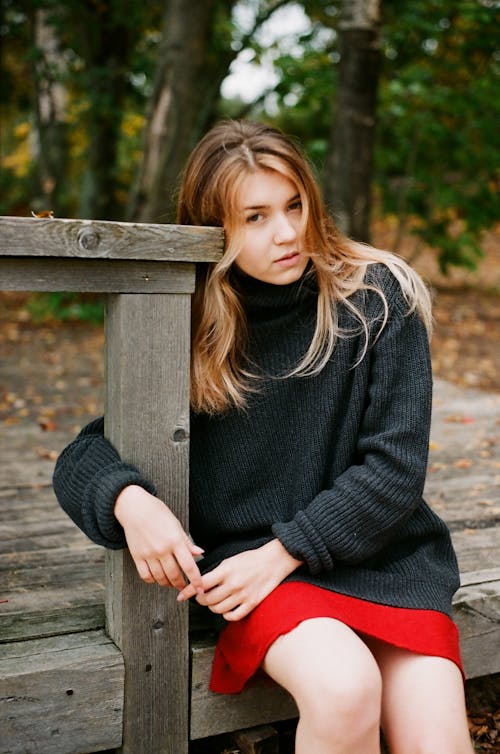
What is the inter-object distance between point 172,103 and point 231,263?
6.69m

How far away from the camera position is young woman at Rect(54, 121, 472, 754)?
71.9 inches

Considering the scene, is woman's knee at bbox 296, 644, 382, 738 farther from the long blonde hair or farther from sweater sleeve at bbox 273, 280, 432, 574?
the long blonde hair

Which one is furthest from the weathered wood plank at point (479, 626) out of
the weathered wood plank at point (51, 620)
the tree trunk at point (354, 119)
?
the tree trunk at point (354, 119)

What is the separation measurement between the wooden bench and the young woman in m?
0.10

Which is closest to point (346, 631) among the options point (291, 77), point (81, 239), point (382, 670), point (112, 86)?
point (382, 670)

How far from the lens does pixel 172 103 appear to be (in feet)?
27.3

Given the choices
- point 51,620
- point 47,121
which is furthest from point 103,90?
point 51,620

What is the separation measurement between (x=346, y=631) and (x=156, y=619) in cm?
44

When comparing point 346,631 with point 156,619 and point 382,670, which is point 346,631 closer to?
point 382,670

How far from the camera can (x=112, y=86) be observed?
10.5 m

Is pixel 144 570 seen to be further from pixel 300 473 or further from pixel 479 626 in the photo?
pixel 479 626

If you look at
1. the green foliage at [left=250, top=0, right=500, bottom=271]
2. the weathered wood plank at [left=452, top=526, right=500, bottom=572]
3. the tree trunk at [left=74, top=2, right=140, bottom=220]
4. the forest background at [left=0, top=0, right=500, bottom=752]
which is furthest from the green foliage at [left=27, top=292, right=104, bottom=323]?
the weathered wood plank at [left=452, top=526, right=500, bottom=572]

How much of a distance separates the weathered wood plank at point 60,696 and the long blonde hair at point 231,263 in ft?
2.03

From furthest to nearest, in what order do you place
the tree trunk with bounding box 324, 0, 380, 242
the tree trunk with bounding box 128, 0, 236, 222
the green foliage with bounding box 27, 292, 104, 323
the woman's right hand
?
the green foliage with bounding box 27, 292, 104, 323, the tree trunk with bounding box 128, 0, 236, 222, the tree trunk with bounding box 324, 0, 380, 242, the woman's right hand
